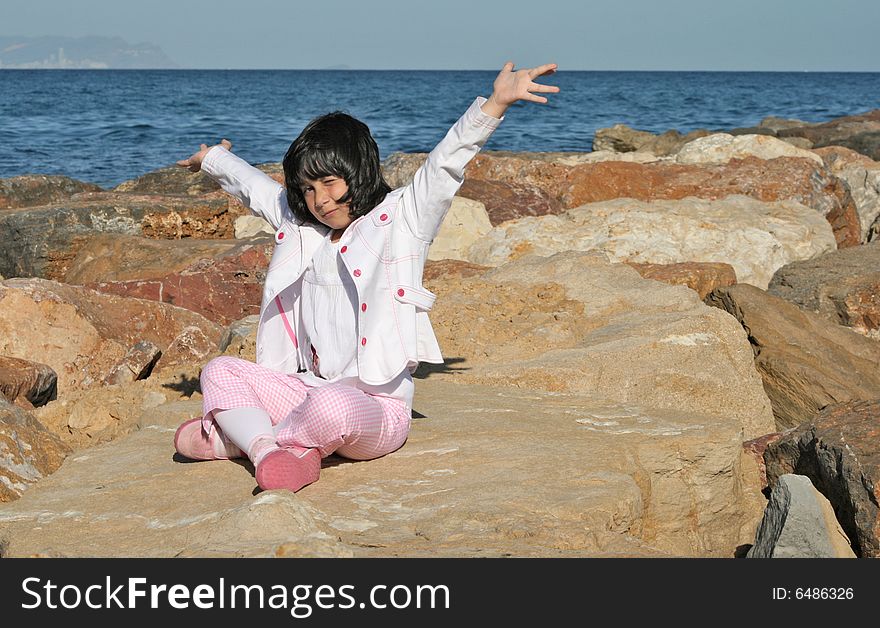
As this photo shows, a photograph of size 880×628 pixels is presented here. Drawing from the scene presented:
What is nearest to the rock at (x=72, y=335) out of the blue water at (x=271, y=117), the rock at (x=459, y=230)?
the rock at (x=459, y=230)

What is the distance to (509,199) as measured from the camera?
29.1 ft

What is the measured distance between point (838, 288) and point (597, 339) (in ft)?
7.83

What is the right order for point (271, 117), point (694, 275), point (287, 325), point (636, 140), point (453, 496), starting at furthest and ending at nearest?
point (271, 117), point (636, 140), point (694, 275), point (287, 325), point (453, 496)

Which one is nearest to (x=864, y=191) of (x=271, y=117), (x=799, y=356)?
(x=799, y=356)

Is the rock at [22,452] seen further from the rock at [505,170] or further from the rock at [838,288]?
the rock at [505,170]

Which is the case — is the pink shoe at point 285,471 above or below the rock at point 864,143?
below

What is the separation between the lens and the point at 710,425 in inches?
146

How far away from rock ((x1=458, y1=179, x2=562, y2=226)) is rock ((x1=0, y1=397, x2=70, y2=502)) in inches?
202

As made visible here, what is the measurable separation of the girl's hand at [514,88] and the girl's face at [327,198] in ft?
1.79

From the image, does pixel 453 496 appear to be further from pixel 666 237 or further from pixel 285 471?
pixel 666 237

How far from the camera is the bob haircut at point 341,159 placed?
3.37m

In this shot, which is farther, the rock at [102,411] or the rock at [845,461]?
the rock at [102,411]

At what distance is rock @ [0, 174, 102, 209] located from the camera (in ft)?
39.2
